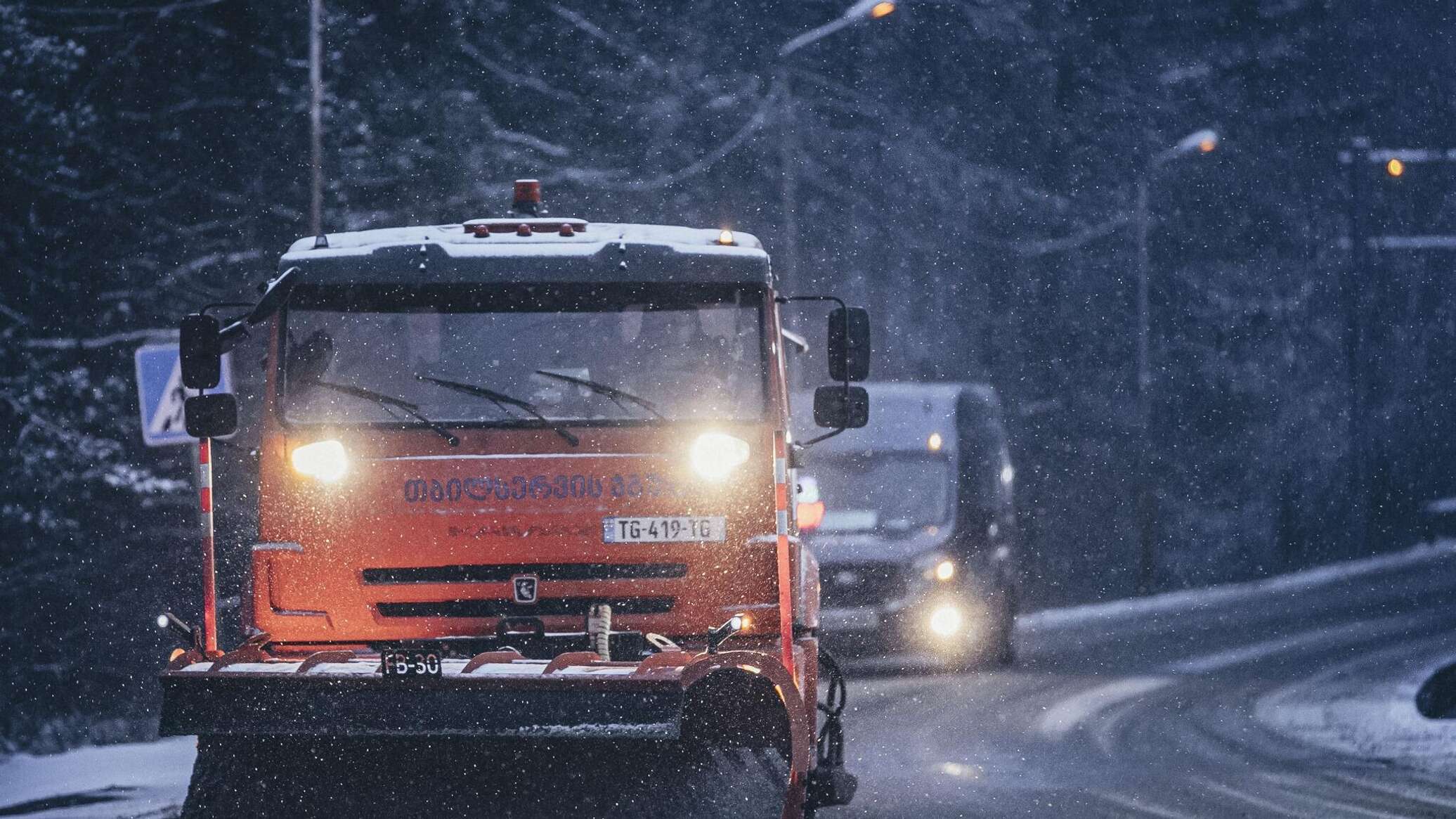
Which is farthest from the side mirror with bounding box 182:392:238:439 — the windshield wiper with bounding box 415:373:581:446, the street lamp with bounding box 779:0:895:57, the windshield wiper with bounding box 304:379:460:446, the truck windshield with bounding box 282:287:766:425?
the street lamp with bounding box 779:0:895:57

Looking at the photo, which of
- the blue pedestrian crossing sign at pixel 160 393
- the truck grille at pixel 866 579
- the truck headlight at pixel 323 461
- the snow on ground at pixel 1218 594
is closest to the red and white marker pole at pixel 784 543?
the truck headlight at pixel 323 461

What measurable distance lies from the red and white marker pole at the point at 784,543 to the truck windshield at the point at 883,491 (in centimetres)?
844

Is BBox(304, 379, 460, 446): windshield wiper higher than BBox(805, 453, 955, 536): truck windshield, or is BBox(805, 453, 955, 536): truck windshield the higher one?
BBox(304, 379, 460, 446): windshield wiper

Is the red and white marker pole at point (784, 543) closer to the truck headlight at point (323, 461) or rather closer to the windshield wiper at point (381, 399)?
the windshield wiper at point (381, 399)

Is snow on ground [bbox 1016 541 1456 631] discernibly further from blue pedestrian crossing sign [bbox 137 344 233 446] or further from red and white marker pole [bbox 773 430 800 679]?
red and white marker pole [bbox 773 430 800 679]

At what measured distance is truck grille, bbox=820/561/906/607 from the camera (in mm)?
16938

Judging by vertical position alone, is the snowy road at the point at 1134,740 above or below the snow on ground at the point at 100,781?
below

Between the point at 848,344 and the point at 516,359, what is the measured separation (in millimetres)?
1448

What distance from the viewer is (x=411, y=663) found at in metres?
7.67

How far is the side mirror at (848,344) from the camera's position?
932cm

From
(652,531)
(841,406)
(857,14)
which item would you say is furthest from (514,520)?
(857,14)

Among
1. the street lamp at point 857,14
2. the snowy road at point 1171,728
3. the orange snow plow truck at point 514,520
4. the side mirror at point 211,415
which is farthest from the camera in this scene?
the street lamp at point 857,14

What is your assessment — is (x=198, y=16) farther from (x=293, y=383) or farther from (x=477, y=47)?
(x=293, y=383)

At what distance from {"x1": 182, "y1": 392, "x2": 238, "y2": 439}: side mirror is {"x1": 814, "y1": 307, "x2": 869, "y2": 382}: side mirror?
8.27 feet
